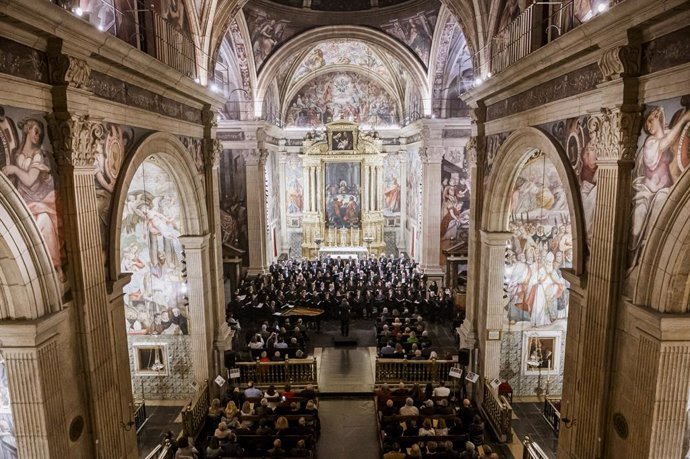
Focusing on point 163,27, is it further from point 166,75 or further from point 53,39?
point 53,39

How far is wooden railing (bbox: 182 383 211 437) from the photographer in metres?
10.7

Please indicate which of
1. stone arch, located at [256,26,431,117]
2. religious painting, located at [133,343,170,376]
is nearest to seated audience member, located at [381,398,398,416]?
religious painting, located at [133,343,170,376]

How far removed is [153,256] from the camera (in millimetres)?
12453

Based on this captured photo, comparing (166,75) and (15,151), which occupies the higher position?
(166,75)

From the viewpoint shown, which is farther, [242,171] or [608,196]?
[242,171]

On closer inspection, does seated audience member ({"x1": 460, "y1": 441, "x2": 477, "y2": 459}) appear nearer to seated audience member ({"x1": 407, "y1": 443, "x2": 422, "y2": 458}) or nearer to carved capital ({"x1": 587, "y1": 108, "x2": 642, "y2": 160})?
seated audience member ({"x1": 407, "y1": 443, "x2": 422, "y2": 458})

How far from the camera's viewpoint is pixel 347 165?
96.5 ft

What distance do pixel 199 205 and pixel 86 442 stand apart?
21.3 feet

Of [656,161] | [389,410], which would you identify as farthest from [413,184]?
[656,161]

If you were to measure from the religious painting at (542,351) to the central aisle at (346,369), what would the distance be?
4420 mm

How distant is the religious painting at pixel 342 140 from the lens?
94.1ft

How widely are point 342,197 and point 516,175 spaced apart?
19.0 m

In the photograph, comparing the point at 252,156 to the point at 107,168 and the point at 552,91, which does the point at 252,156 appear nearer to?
the point at 107,168

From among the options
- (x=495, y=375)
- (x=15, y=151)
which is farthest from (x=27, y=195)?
(x=495, y=375)
